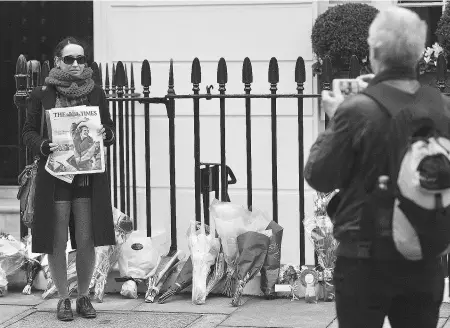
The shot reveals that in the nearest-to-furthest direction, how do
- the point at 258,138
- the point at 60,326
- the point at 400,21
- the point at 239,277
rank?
the point at 400,21 → the point at 60,326 → the point at 239,277 → the point at 258,138

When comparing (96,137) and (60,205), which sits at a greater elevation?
(96,137)

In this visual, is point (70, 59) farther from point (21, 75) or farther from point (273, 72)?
point (273, 72)

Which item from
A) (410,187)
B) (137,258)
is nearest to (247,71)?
(137,258)

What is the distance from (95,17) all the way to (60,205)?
3.05 meters

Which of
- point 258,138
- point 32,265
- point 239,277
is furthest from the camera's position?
point 258,138

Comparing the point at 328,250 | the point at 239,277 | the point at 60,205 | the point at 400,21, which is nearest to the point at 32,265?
the point at 60,205

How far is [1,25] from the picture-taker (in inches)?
351

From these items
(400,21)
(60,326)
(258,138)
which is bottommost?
(60,326)

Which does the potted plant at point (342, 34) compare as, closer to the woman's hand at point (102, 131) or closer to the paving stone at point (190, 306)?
the paving stone at point (190, 306)

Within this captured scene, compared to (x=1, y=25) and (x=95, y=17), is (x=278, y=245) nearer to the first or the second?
(x=95, y=17)

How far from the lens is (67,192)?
19.7 feet

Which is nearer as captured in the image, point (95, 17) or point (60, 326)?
point (60, 326)

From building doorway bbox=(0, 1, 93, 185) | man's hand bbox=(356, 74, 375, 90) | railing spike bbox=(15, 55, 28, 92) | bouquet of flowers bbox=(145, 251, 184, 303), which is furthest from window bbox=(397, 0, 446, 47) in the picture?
man's hand bbox=(356, 74, 375, 90)

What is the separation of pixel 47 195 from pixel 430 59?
3506 millimetres
